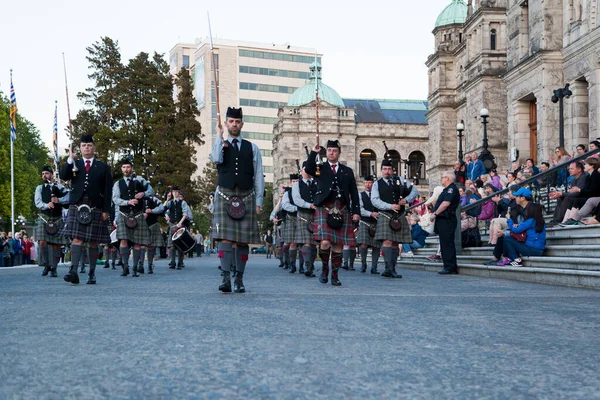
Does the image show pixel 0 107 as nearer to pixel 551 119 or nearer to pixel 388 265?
pixel 551 119

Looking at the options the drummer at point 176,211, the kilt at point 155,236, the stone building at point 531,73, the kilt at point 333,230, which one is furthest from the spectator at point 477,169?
the kilt at point 333,230

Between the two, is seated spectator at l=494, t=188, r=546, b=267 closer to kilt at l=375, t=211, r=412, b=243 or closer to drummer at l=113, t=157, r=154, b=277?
kilt at l=375, t=211, r=412, b=243

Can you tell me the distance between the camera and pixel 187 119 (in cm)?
4481

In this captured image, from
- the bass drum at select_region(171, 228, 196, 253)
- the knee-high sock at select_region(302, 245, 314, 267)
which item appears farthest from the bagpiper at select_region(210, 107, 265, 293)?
the bass drum at select_region(171, 228, 196, 253)

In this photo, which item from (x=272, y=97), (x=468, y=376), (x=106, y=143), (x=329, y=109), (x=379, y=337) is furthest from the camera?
(x=272, y=97)

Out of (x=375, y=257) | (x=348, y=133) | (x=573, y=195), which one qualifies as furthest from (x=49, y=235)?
(x=348, y=133)

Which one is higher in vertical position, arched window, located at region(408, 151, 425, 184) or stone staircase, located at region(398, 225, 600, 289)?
arched window, located at region(408, 151, 425, 184)

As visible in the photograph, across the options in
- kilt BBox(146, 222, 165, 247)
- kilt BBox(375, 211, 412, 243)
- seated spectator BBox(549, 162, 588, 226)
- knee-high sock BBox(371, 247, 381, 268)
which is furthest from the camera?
knee-high sock BBox(371, 247, 381, 268)

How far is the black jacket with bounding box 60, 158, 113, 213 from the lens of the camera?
1199 centimetres

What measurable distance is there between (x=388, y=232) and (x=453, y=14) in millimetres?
55507

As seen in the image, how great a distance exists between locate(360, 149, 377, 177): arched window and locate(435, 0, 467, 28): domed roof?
27.2 metres

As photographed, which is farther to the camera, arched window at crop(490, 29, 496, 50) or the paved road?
arched window at crop(490, 29, 496, 50)

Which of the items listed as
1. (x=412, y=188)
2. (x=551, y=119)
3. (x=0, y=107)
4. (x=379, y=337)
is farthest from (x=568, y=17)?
(x=0, y=107)

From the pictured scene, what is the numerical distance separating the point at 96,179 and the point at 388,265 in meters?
5.68
